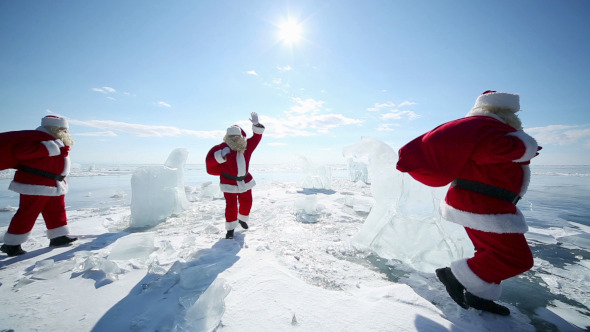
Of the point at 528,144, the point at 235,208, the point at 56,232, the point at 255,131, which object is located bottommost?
the point at 56,232

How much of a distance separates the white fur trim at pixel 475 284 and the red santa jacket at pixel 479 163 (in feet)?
1.04

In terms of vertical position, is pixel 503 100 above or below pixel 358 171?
above

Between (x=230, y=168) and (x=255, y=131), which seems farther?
(x=255, y=131)

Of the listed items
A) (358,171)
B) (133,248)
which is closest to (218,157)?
(133,248)

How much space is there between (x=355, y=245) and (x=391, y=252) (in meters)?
0.43

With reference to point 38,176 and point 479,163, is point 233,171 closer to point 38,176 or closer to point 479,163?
point 38,176

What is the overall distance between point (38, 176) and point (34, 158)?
0.21m

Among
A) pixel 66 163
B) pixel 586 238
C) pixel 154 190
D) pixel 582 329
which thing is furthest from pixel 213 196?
pixel 586 238

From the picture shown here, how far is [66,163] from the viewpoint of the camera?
9.15 ft

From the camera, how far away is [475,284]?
1.47 m

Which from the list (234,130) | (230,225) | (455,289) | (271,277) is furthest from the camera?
(234,130)

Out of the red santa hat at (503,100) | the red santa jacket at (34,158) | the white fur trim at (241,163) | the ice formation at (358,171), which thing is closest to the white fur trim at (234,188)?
the white fur trim at (241,163)

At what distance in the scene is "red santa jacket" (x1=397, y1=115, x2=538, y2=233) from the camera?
1347mm

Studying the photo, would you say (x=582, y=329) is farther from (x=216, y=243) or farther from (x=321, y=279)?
(x=216, y=243)
